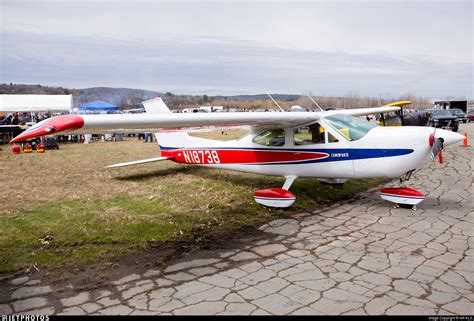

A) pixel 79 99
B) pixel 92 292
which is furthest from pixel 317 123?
pixel 79 99

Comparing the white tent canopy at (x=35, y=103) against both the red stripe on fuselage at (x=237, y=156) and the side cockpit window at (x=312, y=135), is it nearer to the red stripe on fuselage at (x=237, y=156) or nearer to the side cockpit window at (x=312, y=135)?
the red stripe on fuselage at (x=237, y=156)

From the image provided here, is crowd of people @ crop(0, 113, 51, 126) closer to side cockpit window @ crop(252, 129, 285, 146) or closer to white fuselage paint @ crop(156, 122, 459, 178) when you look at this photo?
side cockpit window @ crop(252, 129, 285, 146)

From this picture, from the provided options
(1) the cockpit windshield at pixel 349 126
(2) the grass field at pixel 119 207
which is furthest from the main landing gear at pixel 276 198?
(1) the cockpit windshield at pixel 349 126

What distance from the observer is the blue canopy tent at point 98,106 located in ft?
97.5

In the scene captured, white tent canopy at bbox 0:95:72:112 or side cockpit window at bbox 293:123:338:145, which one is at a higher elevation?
white tent canopy at bbox 0:95:72:112

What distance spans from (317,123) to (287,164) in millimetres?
1033

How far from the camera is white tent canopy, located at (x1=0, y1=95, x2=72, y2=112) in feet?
84.8

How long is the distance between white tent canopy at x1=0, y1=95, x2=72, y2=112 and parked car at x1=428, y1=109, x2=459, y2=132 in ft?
82.0

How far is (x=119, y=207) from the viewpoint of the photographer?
6.92 m

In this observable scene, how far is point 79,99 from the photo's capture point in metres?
30.0

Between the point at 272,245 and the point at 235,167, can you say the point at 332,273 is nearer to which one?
the point at 272,245

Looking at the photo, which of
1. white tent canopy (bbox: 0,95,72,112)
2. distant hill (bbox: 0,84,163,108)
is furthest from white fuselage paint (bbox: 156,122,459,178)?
white tent canopy (bbox: 0,95,72,112)

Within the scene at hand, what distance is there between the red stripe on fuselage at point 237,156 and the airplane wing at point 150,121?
2.10 ft

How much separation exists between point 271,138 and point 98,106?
25396 millimetres
